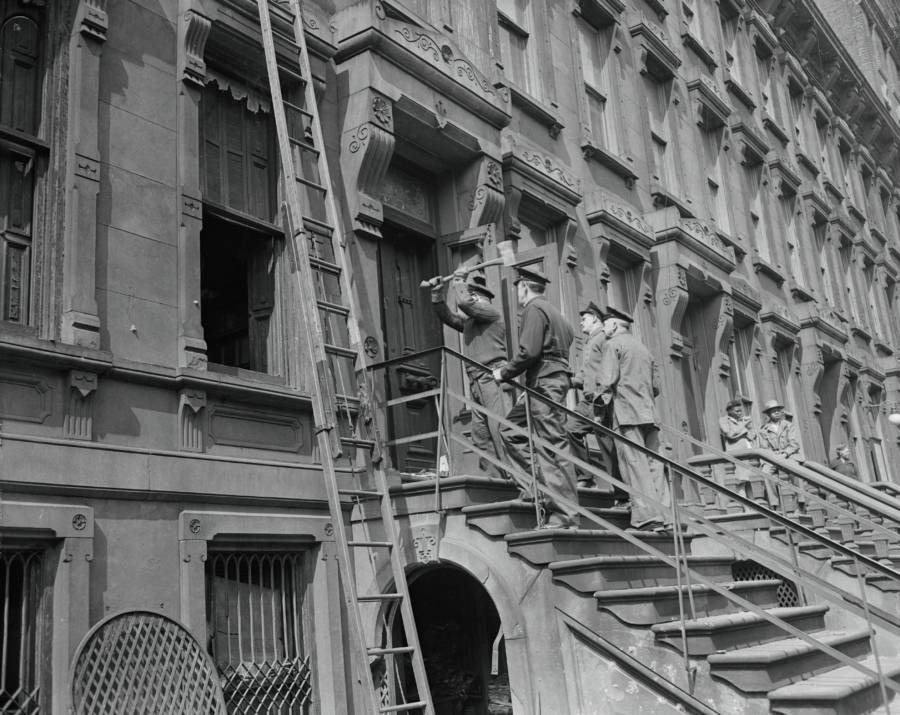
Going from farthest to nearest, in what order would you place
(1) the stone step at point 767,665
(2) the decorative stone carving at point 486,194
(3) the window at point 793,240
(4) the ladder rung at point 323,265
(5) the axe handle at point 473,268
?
1. (3) the window at point 793,240
2. (2) the decorative stone carving at point 486,194
3. (5) the axe handle at point 473,268
4. (4) the ladder rung at point 323,265
5. (1) the stone step at point 767,665

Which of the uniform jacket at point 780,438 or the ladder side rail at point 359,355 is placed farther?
the uniform jacket at point 780,438

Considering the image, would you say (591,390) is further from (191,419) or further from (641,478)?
(191,419)

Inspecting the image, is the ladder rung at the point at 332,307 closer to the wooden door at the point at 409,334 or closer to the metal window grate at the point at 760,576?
the wooden door at the point at 409,334

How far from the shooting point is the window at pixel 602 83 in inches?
568

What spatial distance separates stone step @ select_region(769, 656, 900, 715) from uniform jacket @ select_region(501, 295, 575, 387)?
3079 mm

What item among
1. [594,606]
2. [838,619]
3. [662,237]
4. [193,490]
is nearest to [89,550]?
[193,490]

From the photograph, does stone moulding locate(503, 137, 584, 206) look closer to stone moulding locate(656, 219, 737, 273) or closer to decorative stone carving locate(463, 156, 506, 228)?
decorative stone carving locate(463, 156, 506, 228)

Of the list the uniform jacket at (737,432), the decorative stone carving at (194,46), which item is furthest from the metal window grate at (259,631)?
the uniform jacket at (737,432)

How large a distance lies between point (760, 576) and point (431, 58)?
20.8 feet

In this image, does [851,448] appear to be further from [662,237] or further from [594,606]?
[594,606]

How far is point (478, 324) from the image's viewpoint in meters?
8.70

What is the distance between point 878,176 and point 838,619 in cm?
2555

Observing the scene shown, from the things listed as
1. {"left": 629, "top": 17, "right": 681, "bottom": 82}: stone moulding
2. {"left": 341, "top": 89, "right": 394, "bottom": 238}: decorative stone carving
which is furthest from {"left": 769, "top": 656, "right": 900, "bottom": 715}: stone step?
{"left": 629, "top": 17, "right": 681, "bottom": 82}: stone moulding

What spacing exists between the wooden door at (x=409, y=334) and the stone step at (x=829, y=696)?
4.33m
